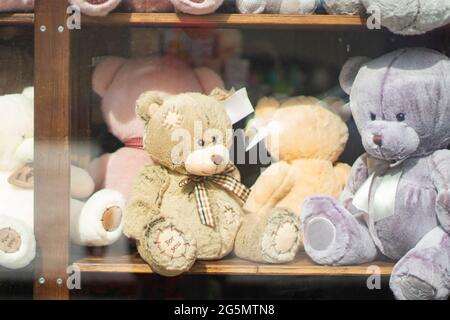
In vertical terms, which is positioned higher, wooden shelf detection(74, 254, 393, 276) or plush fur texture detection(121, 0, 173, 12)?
plush fur texture detection(121, 0, 173, 12)

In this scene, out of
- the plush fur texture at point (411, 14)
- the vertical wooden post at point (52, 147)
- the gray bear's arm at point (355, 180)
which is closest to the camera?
the plush fur texture at point (411, 14)

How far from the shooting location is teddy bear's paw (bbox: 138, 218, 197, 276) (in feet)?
5.34

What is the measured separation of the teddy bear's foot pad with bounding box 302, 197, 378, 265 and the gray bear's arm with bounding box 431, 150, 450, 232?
0.17 metres

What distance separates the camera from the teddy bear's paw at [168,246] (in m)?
1.63

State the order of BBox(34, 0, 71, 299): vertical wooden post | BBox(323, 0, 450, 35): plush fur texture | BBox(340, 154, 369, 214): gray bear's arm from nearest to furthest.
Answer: BBox(323, 0, 450, 35): plush fur texture → BBox(34, 0, 71, 299): vertical wooden post → BBox(340, 154, 369, 214): gray bear's arm

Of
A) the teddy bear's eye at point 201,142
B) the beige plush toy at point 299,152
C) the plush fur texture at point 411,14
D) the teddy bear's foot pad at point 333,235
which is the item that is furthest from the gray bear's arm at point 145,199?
the plush fur texture at point 411,14

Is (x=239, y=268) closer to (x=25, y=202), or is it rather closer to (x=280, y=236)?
(x=280, y=236)

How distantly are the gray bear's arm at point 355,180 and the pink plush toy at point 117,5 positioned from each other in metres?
0.54

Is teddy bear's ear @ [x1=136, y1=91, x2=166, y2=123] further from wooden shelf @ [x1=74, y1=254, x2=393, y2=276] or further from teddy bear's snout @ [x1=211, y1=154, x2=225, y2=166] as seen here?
wooden shelf @ [x1=74, y1=254, x2=393, y2=276]

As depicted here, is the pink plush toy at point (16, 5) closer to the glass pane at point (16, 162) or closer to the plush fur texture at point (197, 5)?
the glass pane at point (16, 162)

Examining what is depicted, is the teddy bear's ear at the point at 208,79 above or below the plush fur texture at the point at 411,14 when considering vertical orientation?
below

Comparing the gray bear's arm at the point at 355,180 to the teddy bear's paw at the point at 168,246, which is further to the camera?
the gray bear's arm at the point at 355,180

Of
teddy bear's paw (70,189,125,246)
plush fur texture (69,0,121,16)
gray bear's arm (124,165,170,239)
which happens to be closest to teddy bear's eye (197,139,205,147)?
gray bear's arm (124,165,170,239)

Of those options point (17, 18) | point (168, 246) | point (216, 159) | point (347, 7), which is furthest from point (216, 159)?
point (17, 18)
